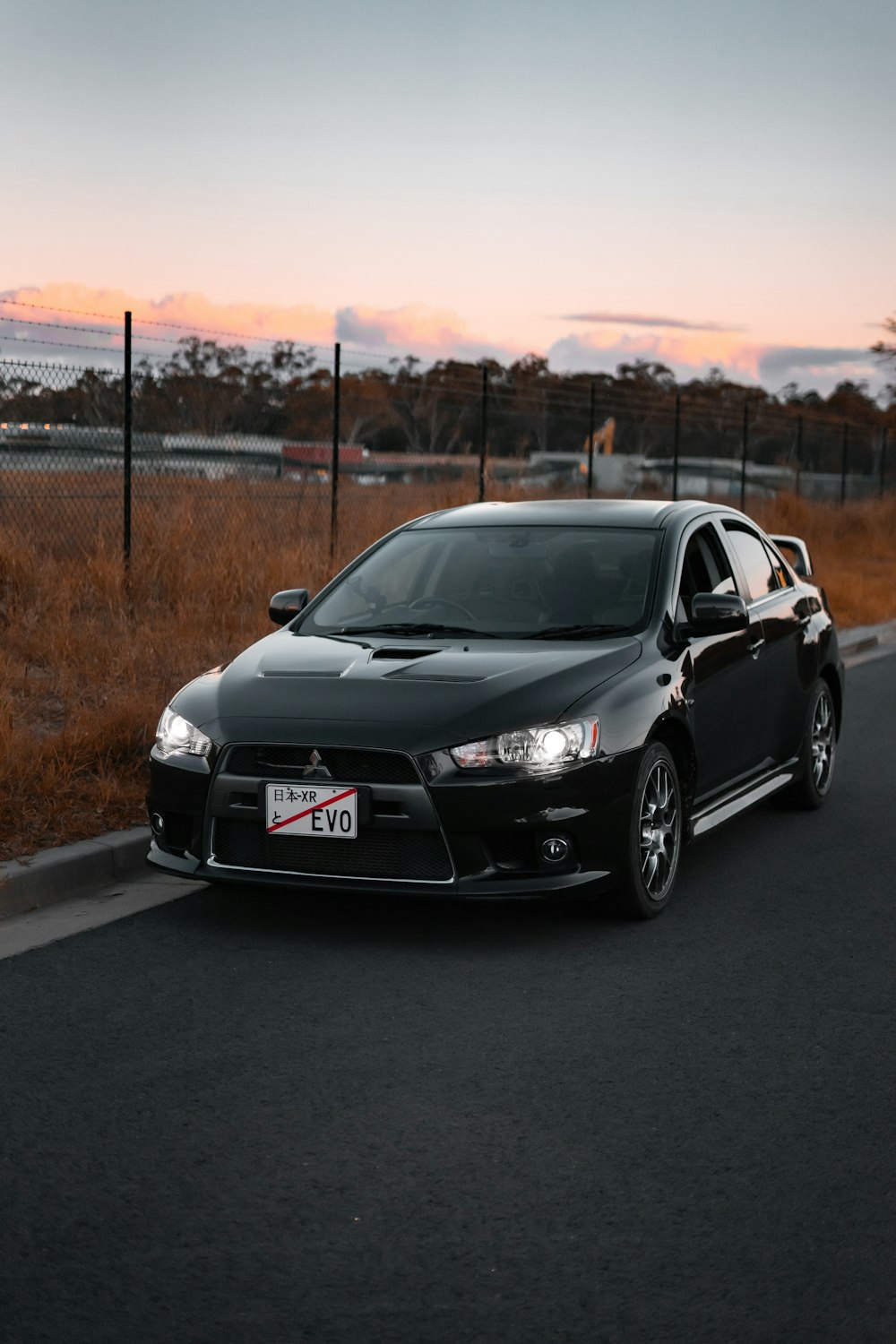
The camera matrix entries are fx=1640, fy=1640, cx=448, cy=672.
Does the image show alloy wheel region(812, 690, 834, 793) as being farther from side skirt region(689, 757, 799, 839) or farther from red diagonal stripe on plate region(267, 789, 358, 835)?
red diagonal stripe on plate region(267, 789, 358, 835)

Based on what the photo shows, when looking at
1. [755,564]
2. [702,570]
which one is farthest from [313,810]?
[755,564]

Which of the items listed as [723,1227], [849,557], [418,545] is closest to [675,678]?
[418,545]

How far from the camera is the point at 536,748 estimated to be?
5.75m

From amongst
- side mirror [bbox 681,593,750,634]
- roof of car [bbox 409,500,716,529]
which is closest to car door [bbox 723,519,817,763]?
roof of car [bbox 409,500,716,529]

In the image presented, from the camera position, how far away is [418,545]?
7484 mm

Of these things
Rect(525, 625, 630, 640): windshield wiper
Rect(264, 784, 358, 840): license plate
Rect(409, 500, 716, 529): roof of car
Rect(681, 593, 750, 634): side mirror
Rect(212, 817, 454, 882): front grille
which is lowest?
Rect(212, 817, 454, 882): front grille

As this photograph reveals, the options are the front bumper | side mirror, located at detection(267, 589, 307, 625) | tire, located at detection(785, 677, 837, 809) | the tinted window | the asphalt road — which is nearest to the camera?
the asphalt road

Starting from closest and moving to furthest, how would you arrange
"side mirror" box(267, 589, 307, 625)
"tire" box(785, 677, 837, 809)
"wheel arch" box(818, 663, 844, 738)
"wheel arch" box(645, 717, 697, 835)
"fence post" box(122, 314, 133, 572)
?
"wheel arch" box(645, 717, 697, 835)
"side mirror" box(267, 589, 307, 625)
"tire" box(785, 677, 837, 809)
"wheel arch" box(818, 663, 844, 738)
"fence post" box(122, 314, 133, 572)

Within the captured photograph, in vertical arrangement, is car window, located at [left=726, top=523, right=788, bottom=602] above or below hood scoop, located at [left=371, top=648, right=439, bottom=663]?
above

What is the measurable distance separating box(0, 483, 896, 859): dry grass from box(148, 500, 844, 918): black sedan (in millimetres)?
1172

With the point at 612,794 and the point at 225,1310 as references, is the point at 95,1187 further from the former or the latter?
the point at 612,794

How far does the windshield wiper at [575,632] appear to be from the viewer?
21.5 feet

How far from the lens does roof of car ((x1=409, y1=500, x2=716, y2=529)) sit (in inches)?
289

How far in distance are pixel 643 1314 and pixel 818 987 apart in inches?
93.9
